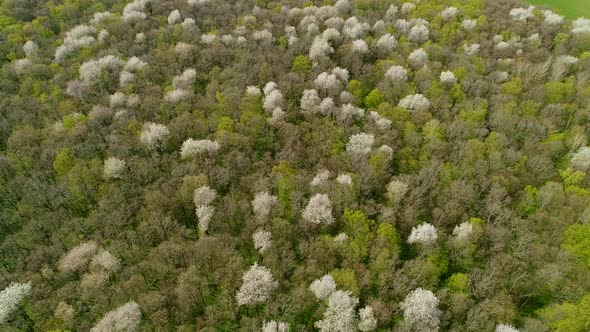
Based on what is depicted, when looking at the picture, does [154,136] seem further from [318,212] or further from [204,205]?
[318,212]

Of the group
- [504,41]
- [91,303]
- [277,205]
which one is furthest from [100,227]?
[504,41]

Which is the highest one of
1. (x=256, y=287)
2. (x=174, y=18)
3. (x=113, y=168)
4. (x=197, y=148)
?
(x=174, y=18)

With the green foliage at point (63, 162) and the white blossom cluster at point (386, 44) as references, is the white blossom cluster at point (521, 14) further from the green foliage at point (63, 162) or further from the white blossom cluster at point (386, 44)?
the green foliage at point (63, 162)

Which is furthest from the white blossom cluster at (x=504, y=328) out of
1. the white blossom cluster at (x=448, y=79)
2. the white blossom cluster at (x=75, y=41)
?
the white blossom cluster at (x=75, y=41)

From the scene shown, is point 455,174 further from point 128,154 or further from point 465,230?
point 128,154

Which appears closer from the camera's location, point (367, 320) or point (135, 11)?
point (367, 320)

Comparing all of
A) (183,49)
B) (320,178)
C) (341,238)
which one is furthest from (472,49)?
(183,49)

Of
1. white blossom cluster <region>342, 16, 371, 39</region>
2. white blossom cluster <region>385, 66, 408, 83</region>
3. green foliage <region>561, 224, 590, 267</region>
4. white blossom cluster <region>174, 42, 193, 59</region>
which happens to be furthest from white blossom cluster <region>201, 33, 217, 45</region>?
green foliage <region>561, 224, 590, 267</region>
